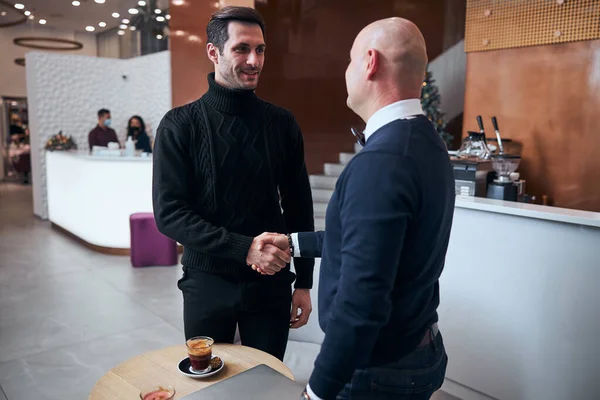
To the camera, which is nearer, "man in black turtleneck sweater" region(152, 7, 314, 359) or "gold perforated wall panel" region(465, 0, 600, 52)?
"man in black turtleneck sweater" region(152, 7, 314, 359)

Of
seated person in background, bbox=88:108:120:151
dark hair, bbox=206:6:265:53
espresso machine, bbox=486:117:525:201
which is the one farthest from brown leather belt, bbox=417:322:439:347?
seated person in background, bbox=88:108:120:151

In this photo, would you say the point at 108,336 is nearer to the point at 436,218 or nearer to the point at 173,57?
the point at 436,218

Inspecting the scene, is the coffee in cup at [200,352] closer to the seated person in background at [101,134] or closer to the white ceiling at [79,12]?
the seated person in background at [101,134]

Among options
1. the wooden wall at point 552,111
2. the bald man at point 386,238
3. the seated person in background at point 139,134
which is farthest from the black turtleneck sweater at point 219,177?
the seated person in background at point 139,134

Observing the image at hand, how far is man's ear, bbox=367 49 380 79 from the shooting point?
40.9 inches

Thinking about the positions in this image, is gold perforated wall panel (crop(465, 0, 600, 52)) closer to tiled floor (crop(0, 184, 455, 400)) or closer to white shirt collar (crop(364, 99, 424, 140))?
tiled floor (crop(0, 184, 455, 400))

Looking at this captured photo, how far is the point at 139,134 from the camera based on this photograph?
8.01m

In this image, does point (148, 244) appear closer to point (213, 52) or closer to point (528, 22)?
point (213, 52)

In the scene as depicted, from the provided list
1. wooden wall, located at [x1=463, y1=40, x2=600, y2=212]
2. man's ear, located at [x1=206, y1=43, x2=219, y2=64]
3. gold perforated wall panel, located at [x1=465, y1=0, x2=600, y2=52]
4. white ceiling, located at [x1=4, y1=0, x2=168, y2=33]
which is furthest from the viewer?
white ceiling, located at [x1=4, y1=0, x2=168, y2=33]

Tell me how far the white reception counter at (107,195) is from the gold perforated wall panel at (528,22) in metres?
3.89

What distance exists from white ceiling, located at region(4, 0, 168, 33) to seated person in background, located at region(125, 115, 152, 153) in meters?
2.27

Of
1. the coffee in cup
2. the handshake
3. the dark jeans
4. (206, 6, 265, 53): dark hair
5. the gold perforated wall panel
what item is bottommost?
the coffee in cup

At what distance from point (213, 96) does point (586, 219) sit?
5.94 feet

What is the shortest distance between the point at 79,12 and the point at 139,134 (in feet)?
14.2
